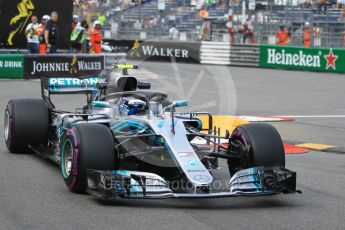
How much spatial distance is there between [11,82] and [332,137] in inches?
471

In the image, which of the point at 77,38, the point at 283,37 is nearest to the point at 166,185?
the point at 77,38

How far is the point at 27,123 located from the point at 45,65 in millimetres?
13136

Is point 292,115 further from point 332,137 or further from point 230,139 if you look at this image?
point 230,139

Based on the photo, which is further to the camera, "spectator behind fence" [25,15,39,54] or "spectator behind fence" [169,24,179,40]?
"spectator behind fence" [169,24,179,40]

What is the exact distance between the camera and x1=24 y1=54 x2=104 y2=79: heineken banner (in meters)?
22.5

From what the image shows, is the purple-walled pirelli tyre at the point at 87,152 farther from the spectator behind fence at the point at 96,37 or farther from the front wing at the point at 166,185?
the spectator behind fence at the point at 96,37

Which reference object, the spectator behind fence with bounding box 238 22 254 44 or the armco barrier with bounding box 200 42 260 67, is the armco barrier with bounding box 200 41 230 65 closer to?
the armco barrier with bounding box 200 42 260 67

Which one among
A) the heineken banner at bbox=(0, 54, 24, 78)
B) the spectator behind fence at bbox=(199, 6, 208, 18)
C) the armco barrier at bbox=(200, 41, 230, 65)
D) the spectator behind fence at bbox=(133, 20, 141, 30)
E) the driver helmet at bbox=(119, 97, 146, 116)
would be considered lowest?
the armco barrier at bbox=(200, 41, 230, 65)

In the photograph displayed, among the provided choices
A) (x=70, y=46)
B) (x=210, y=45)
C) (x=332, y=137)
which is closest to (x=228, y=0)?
(x=210, y=45)

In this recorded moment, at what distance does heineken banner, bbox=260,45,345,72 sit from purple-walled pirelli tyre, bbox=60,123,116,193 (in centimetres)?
2094

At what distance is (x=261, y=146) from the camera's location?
7.66m

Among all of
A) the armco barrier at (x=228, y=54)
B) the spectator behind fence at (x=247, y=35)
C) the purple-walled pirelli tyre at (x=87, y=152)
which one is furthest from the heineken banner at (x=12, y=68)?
the purple-walled pirelli tyre at (x=87, y=152)

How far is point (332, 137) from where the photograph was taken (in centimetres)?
1263

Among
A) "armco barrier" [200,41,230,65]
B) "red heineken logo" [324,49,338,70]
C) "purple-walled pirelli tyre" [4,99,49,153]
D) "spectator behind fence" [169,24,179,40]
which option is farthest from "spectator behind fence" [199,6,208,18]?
"purple-walled pirelli tyre" [4,99,49,153]
